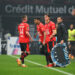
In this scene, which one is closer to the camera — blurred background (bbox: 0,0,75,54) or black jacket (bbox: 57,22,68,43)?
black jacket (bbox: 57,22,68,43)

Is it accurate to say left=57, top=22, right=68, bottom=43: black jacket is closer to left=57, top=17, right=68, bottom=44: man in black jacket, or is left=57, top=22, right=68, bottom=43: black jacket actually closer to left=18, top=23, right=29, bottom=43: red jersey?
left=57, top=17, right=68, bottom=44: man in black jacket

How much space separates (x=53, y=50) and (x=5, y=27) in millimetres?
19307

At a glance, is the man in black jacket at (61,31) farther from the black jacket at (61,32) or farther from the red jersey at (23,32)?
the red jersey at (23,32)

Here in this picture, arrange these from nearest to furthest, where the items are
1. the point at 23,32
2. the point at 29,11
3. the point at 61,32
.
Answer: the point at 61,32, the point at 23,32, the point at 29,11

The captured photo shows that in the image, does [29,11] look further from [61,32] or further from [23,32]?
[61,32]

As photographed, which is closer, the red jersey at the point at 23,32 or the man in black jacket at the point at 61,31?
the man in black jacket at the point at 61,31

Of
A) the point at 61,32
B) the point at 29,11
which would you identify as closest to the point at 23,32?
the point at 61,32

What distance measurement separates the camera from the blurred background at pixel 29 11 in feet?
113

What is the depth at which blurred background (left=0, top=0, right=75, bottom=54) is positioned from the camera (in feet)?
113

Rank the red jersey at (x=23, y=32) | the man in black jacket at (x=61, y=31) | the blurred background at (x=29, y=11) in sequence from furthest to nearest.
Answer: the blurred background at (x=29, y=11), the red jersey at (x=23, y=32), the man in black jacket at (x=61, y=31)

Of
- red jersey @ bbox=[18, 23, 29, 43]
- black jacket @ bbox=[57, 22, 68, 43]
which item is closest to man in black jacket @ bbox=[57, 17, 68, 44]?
black jacket @ bbox=[57, 22, 68, 43]

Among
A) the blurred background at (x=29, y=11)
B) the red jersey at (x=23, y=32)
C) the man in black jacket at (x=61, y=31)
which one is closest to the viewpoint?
the man in black jacket at (x=61, y=31)

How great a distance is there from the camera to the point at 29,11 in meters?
35.7

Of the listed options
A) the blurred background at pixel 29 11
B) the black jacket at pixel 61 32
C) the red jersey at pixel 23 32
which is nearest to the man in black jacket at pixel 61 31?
the black jacket at pixel 61 32
